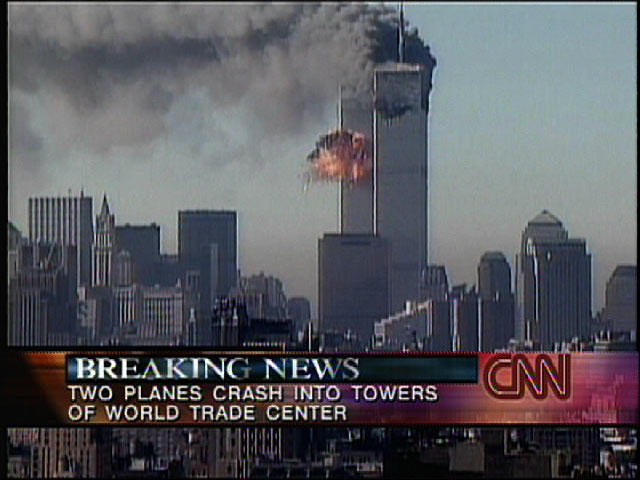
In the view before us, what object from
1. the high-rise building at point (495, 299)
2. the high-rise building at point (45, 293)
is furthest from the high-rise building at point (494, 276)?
the high-rise building at point (45, 293)

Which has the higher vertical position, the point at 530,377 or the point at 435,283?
the point at 435,283

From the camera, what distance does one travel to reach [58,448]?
4.21 meters

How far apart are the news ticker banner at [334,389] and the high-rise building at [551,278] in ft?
4.14

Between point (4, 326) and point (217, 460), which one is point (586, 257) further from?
point (4, 326)

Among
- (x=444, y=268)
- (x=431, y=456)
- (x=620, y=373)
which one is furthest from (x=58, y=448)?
(x=620, y=373)

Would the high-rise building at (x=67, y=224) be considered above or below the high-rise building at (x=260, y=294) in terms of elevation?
above

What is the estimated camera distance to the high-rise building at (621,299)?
15.2ft

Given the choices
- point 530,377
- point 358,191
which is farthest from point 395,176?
point 530,377

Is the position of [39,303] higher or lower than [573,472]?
higher

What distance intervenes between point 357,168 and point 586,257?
95 cm

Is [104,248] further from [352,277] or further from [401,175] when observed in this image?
[401,175]

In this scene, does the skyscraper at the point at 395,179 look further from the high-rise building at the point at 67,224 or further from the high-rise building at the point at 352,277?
the high-rise building at the point at 67,224

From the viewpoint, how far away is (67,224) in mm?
4699

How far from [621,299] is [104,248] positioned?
6.45 feet
